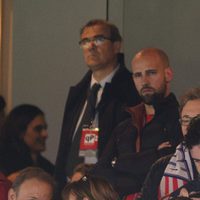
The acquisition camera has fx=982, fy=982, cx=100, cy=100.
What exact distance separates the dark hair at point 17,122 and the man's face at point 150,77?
4.21ft

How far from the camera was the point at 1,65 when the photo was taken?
25.7 ft

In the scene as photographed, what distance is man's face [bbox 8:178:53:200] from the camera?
496cm

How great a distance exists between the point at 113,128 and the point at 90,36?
2.23ft

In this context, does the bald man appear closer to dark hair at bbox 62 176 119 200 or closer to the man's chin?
the man's chin

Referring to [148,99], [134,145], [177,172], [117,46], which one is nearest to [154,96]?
[148,99]

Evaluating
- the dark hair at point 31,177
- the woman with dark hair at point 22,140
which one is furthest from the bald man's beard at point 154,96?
the woman with dark hair at point 22,140

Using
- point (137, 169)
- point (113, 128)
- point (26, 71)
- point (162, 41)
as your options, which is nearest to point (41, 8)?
point (26, 71)

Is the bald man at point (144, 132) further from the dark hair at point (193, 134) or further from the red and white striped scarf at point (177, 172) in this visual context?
the dark hair at point (193, 134)

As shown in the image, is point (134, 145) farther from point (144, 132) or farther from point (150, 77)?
point (150, 77)

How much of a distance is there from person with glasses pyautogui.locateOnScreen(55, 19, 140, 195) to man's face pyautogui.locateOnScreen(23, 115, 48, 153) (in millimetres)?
325

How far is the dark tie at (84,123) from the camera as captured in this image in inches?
239

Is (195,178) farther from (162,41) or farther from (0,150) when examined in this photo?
(162,41)

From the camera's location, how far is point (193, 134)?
454cm

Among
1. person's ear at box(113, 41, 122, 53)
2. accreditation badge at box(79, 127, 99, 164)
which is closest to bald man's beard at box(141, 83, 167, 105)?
accreditation badge at box(79, 127, 99, 164)
